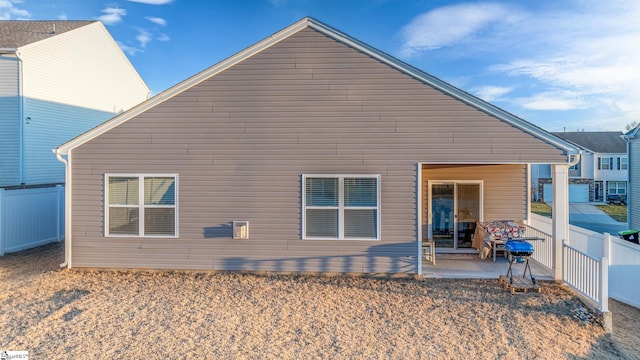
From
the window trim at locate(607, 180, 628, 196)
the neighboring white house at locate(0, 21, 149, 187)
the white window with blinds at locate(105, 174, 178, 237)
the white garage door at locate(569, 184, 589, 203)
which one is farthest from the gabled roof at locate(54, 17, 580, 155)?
the window trim at locate(607, 180, 628, 196)

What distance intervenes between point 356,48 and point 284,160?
3.05 metres

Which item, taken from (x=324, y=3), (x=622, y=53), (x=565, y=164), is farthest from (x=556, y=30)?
(x=324, y=3)

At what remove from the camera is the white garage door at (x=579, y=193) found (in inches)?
1117

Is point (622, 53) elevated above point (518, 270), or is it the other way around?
point (622, 53)

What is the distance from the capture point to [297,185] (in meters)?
7.41

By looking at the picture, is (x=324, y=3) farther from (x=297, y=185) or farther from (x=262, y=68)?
(x=297, y=185)

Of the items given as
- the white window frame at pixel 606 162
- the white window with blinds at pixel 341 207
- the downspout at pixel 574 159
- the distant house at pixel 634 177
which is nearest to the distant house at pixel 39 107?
the white window with blinds at pixel 341 207

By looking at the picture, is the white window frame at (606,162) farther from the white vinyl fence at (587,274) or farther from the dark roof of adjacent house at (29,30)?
the dark roof of adjacent house at (29,30)

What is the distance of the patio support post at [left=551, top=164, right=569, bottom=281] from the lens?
22.8 feet

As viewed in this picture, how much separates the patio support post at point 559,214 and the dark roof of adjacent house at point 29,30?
56.9 ft

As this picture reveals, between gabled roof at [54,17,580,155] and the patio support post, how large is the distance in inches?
18.9

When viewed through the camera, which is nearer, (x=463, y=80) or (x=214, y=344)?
(x=214, y=344)

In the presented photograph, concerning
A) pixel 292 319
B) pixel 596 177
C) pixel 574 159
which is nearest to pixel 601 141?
pixel 596 177

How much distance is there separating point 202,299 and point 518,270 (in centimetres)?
715
